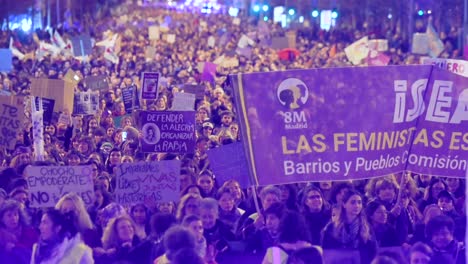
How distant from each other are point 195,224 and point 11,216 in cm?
137

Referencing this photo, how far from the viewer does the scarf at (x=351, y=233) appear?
8031 mm

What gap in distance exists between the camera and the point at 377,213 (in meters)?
8.44

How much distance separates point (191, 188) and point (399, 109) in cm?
215

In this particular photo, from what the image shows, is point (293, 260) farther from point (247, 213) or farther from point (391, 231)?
point (247, 213)

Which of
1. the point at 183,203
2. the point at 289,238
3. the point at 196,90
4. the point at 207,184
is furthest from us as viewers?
the point at 196,90

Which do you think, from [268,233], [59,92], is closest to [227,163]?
[268,233]

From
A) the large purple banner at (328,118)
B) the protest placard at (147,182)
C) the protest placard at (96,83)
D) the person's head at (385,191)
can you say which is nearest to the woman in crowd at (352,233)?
the large purple banner at (328,118)

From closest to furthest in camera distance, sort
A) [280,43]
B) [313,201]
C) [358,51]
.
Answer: [313,201]
[358,51]
[280,43]

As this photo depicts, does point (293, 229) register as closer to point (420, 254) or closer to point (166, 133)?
Answer: point (420, 254)

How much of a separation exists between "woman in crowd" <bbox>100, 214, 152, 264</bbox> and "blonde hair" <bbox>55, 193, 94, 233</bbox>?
278mm

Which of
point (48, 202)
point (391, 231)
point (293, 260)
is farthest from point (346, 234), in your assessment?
point (48, 202)

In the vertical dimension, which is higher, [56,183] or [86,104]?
[56,183]

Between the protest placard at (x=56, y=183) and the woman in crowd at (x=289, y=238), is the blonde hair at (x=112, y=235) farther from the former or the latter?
the protest placard at (x=56, y=183)

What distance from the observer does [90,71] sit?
27125 millimetres
